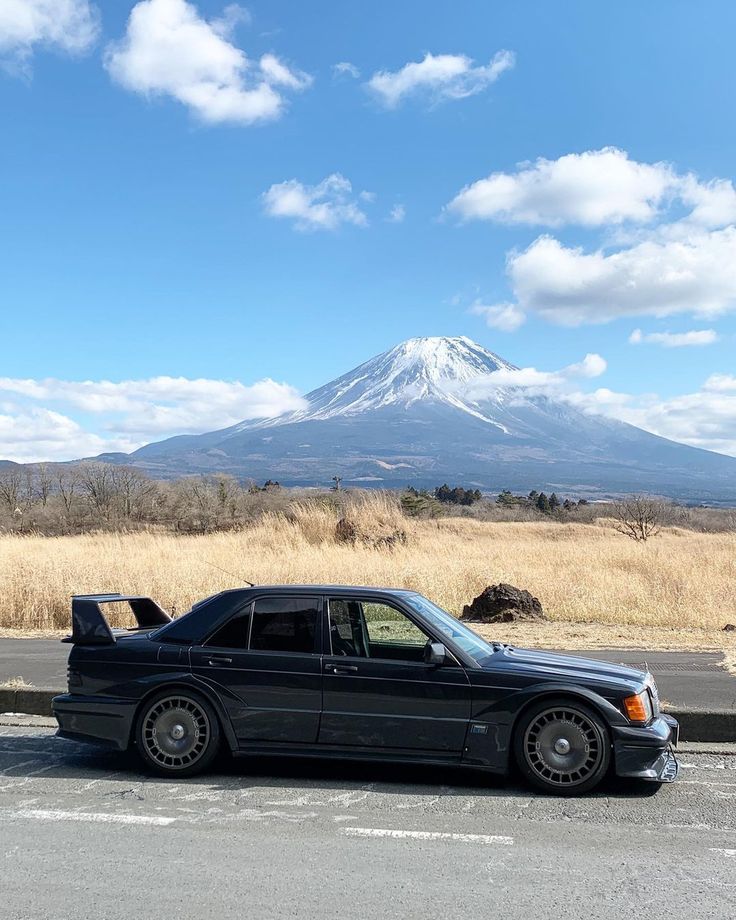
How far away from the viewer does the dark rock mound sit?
50.2ft

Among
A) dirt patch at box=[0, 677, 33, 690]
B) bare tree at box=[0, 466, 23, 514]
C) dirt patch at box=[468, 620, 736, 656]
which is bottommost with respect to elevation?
dirt patch at box=[468, 620, 736, 656]

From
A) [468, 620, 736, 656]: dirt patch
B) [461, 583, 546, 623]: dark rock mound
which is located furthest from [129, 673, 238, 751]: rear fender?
[461, 583, 546, 623]: dark rock mound

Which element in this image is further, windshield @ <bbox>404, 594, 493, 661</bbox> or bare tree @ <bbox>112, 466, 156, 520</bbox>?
bare tree @ <bbox>112, 466, 156, 520</bbox>

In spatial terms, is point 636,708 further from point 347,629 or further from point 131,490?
point 131,490

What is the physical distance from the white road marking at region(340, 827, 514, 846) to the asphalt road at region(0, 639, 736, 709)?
367 centimetres

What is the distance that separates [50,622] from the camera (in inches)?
615

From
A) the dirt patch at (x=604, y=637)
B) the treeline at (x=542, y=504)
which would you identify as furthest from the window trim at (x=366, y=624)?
the treeline at (x=542, y=504)

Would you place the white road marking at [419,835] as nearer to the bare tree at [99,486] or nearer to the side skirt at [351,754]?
the side skirt at [351,754]

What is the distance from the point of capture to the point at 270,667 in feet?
21.8

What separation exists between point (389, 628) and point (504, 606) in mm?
8913

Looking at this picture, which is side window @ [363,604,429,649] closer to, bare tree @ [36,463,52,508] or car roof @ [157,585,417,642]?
car roof @ [157,585,417,642]

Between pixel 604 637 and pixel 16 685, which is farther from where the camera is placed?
pixel 604 637

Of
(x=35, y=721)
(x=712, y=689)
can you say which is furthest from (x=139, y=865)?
(x=712, y=689)

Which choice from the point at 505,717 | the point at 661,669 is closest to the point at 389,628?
the point at 505,717
